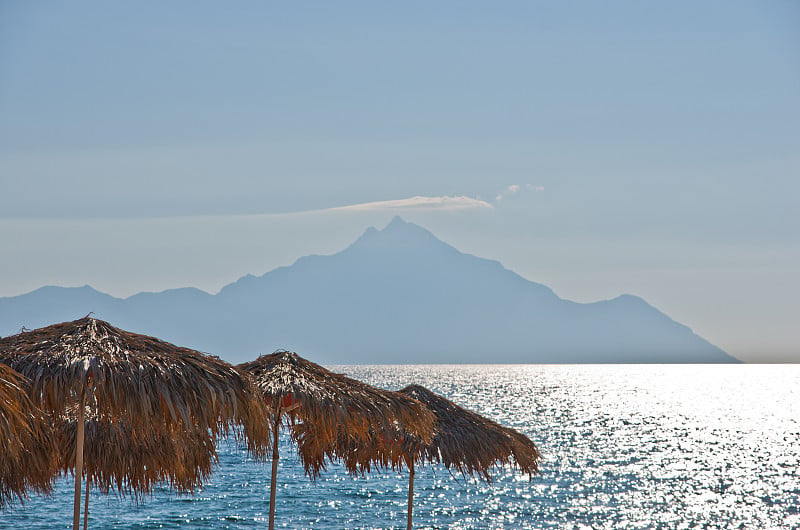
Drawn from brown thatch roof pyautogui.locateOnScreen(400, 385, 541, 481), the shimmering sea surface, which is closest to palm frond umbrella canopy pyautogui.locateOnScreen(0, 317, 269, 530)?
brown thatch roof pyautogui.locateOnScreen(400, 385, 541, 481)

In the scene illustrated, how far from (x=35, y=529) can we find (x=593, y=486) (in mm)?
24132

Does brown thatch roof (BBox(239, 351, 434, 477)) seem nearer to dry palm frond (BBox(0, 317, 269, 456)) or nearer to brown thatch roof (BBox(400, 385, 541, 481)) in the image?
dry palm frond (BBox(0, 317, 269, 456))

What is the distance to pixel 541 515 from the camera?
29.6 m

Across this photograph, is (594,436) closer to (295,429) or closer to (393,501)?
(393,501)

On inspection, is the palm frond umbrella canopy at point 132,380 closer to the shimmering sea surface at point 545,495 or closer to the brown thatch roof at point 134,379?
the brown thatch roof at point 134,379

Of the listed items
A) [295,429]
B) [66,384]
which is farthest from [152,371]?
[295,429]

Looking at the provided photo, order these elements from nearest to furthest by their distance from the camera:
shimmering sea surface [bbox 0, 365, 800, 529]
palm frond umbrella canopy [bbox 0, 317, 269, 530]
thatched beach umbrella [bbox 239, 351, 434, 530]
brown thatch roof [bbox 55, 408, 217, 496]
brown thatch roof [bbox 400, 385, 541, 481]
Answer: palm frond umbrella canopy [bbox 0, 317, 269, 530] → thatched beach umbrella [bbox 239, 351, 434, 530] → brown thatch roof [bbox 55, 408, 217, 496] → brown thatch roof [bbox 400, 385, 541, 481] → shimmering sea surface [bbox 0, 365, 800, 529]

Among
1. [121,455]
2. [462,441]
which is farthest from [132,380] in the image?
[462,441]

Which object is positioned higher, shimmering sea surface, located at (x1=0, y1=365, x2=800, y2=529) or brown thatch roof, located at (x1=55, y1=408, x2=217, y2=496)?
brown thatch roof, located at (x1=55, y1=408, x2=217, y2=496)

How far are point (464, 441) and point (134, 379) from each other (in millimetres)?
6335

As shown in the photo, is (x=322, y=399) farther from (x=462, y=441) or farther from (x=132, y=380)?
(x=462, y=441)

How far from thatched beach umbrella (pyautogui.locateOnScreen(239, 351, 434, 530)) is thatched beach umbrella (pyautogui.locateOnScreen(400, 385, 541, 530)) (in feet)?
7.60

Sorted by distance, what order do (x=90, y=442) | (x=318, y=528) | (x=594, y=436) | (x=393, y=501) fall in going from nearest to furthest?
(x=90, y=442) < (x=318, y=528) < (x=393, y=501) < (x=594, y=436)

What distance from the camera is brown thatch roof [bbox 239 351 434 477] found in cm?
815
